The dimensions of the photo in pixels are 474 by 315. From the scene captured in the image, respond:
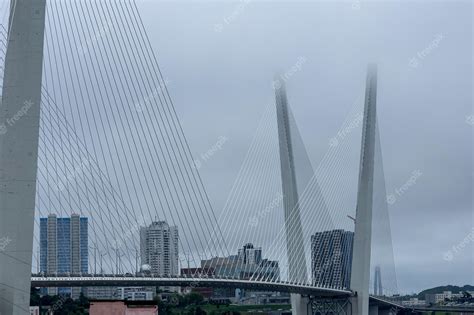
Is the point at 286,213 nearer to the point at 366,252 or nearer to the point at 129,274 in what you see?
the point at 366,252

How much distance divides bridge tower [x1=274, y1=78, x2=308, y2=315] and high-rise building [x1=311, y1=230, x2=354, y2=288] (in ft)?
6.48

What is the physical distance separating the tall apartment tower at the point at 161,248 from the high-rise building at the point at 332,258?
4340mm

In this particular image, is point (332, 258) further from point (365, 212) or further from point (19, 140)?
point (19, 140)

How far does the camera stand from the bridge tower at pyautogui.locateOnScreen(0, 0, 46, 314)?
15.2 meters

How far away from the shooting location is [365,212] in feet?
102

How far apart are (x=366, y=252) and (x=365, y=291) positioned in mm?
1300

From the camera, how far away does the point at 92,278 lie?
21656 millimetres

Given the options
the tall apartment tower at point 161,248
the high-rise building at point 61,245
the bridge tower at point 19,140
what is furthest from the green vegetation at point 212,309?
the bridge tower at point 19,140

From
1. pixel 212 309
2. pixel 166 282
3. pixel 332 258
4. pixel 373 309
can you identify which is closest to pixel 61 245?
pixel 332 258

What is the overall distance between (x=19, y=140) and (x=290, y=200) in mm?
14918

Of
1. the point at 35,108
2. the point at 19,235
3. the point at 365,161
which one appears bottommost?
the point at 19,235

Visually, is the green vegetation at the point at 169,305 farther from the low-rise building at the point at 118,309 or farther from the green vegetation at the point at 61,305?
the low-rise building at the point at 118,309

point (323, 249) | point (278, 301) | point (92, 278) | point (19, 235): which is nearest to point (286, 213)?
point (323, 249)

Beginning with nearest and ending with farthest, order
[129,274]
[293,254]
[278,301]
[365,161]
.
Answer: [129,274], [293,254], [365,161], [278,301]
